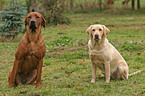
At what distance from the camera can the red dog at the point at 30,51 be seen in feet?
18.7

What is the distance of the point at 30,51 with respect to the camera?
5727mm

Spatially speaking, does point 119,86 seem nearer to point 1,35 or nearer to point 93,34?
point 93,34

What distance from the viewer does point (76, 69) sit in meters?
8.20

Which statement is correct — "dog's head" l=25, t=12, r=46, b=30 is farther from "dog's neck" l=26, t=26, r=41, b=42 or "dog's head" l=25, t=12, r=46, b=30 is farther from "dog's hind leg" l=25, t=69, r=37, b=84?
"dog's hind leg" l=25, t=69, r=37, b=84

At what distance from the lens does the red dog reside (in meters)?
5.71

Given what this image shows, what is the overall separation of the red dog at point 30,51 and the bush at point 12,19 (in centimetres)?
788

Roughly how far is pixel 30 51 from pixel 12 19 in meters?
8.43

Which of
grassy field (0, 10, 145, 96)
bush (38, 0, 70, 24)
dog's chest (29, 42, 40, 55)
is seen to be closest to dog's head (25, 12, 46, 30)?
dog's chest (29, 42, 40, 55)

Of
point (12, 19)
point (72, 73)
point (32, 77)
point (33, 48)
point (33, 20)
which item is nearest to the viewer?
point (33, 20)

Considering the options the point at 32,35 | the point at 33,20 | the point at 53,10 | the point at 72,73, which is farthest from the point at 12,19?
the point at 33,20

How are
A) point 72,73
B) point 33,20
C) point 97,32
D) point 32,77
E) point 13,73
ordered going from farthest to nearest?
point 72,73, point 32,77, point 97,32, point 13,73, point 33,20

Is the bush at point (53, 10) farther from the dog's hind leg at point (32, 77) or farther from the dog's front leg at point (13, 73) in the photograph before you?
the dog's front leg at point (13, 73)

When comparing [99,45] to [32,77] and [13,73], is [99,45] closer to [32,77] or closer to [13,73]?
[32,77]

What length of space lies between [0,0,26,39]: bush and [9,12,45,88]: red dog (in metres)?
7.88
